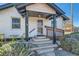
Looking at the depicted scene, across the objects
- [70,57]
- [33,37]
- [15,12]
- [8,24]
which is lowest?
[70,57]

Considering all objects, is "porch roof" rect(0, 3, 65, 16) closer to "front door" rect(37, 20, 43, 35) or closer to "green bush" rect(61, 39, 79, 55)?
"front door" rect(37, 20, 43, 35)

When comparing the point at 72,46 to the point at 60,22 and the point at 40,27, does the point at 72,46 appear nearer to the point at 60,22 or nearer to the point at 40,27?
the point at 60,22

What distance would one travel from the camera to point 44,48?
10.8 ft

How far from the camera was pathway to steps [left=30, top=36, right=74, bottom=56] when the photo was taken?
10.7 feet

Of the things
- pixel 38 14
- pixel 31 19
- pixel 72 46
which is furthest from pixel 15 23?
pixel 72 46

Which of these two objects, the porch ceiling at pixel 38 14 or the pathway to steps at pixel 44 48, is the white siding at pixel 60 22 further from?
the pathway to steps at pixel 44 48

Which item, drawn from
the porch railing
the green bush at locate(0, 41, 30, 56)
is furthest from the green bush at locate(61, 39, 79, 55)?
the green bush at locate(0, 41, 30, 56)

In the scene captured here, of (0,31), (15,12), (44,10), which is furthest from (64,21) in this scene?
(0,31)

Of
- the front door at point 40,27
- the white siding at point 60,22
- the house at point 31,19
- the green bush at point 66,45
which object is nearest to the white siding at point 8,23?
the house at point 31,19

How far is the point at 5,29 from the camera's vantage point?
128 inches

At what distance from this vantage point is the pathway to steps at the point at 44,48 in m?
3.27

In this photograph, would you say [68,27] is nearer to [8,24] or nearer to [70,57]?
[70,57]

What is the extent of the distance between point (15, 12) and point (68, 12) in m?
0.88

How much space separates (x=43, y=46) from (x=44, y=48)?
0.04 m
